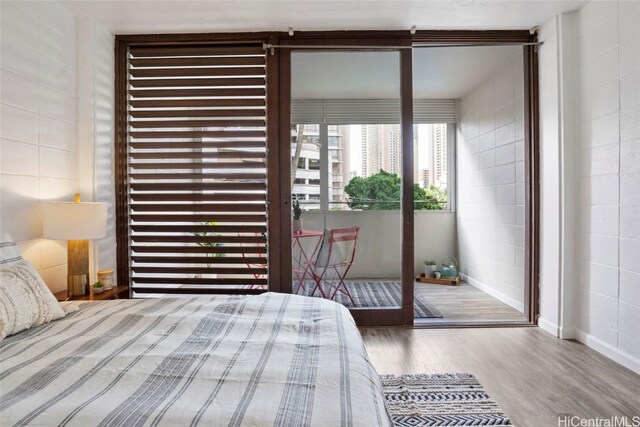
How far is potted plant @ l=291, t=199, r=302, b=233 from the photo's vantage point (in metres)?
3.07

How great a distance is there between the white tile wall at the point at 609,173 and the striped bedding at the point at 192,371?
1951 millimetres

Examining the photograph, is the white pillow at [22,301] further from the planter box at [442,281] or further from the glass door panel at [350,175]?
the planter box at [442,281]

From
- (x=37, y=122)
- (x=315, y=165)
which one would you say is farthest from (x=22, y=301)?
(x=315, y=165)

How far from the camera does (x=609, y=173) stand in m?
Result: 2.43

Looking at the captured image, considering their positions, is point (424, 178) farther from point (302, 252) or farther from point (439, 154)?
point (302, 252)

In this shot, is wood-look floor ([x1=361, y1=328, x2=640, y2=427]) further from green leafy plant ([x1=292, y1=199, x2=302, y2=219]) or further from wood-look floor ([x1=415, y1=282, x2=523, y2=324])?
green leafy plant ([x1=292, y1=199, x2=302, y2=219])

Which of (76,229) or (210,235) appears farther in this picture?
(210,235)

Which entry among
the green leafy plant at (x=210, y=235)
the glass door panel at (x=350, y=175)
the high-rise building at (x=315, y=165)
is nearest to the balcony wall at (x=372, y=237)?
the glass door panel at (x=350, y=175)

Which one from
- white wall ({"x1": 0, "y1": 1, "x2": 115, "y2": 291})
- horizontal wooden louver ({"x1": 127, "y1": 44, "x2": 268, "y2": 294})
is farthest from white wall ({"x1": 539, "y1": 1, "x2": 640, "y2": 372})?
white wall ({"x1": 0, "y1": 1, "x2": 115, "y2": 291})

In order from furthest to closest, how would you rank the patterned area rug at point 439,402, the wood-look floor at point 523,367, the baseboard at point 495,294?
1. the baseboard at point 495,294
2. the wood-look floor at point 523,367
3. the patterned area rug at point 439,402

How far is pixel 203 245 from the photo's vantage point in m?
3.08

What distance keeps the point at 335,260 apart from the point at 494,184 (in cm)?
220

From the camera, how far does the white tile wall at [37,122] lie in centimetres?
215

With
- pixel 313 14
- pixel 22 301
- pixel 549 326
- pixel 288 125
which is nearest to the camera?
pixel 22 301
